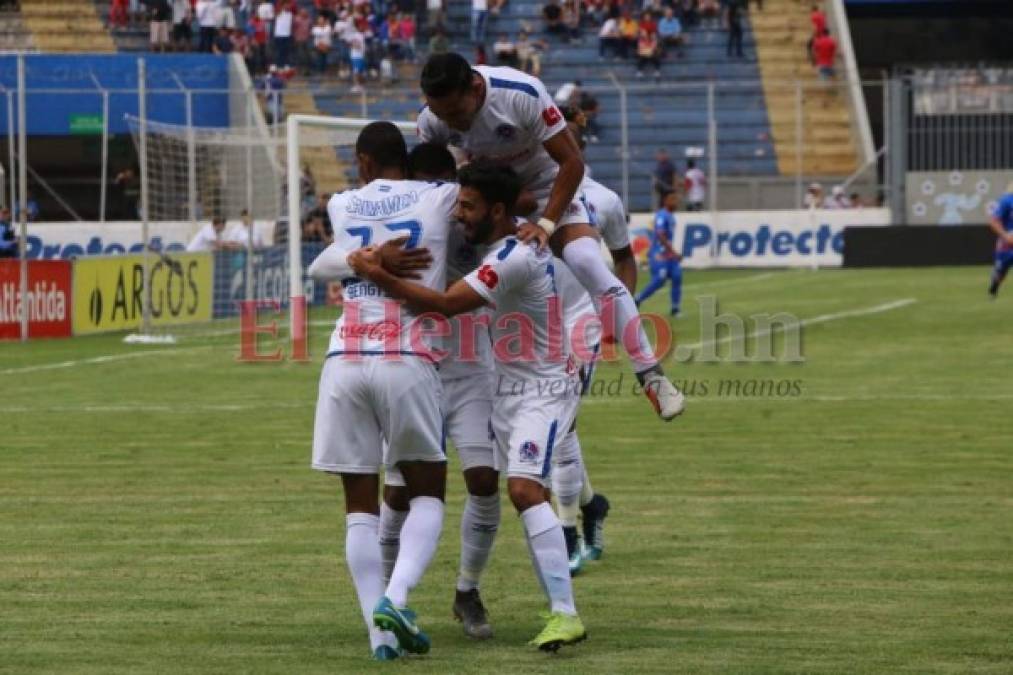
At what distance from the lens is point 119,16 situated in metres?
52.9

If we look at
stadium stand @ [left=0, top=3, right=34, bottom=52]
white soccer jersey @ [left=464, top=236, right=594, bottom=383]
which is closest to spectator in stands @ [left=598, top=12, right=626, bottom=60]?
stadium stand @ [left=0, top=3, right=34, bottom=52]

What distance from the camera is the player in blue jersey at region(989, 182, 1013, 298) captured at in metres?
36.5

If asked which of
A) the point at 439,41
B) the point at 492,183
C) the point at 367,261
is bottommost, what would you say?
the point at 367,261

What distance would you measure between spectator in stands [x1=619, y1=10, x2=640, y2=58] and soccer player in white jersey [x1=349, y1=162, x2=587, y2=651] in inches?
1884

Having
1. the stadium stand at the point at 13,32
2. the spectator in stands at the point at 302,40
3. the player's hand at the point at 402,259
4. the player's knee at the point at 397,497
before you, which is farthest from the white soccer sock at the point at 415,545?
the spectator in stands at the point at 302,40

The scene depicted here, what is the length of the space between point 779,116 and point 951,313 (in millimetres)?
21118

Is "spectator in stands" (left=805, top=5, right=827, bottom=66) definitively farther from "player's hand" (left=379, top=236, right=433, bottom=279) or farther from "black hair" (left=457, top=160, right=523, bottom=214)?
"player's hand" (left=379, top=236, right=433, bottom=279)

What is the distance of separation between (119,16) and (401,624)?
1821 inches

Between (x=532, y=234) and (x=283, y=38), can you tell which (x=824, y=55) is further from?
(x=532, y=234)

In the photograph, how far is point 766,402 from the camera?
21.0 m

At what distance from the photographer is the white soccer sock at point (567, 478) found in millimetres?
11359

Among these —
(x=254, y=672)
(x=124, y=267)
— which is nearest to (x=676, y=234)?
(x=124, y=267)

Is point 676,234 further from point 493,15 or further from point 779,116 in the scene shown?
point 493,15

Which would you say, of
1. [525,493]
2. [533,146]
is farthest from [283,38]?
[525,493]
